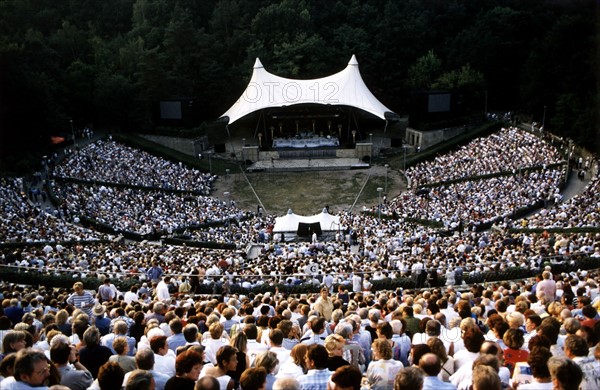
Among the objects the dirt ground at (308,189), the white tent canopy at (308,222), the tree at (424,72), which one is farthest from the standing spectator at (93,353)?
the tree at (424,72)

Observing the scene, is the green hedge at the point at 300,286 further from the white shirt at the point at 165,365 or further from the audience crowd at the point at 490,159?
the audience crowd at the point at 490,159

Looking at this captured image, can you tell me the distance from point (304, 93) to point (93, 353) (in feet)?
125

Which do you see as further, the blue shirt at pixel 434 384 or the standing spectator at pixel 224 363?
the standing spectator at pixel 224 363

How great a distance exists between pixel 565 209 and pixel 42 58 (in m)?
38.5

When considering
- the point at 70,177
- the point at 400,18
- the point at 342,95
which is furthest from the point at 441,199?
the point at 400,18

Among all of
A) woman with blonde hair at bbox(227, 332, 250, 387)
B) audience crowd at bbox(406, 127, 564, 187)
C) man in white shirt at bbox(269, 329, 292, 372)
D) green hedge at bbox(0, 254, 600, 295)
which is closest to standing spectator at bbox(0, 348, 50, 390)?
woman with blonde hair at bbox(227, 332, 250, 387)

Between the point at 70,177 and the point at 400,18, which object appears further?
the point at 400,18

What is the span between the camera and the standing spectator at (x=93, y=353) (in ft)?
22.1

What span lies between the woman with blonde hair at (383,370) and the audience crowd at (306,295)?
0.05ft

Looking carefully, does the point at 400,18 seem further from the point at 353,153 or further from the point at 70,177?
the point at 70,177

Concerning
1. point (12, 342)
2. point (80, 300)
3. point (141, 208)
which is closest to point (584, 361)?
point (12, 342)

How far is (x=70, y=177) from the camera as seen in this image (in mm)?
35562

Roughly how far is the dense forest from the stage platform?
9.45 meters

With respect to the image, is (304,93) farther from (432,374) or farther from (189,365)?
(432,374)
